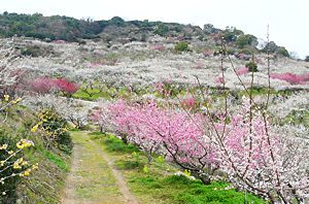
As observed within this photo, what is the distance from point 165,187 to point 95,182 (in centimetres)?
275

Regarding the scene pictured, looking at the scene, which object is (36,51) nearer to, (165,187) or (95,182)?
(95,182)

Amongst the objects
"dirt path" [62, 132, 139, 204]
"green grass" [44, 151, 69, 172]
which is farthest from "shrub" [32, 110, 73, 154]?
"green grass" [44, 151, 69, 172]

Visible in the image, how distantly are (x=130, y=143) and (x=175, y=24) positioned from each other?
110615 mm

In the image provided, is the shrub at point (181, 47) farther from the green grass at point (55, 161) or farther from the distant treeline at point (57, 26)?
the green grass at point (55, 161)

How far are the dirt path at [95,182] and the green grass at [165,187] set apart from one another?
36 centimetres

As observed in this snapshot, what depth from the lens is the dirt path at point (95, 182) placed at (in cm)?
1234

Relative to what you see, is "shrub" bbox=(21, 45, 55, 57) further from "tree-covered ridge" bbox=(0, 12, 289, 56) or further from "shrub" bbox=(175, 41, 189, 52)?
"shrub" bbox=(175, 41, 189, 52)

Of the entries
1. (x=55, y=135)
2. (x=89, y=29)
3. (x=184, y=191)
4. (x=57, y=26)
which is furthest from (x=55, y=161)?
(x=89, y=29)

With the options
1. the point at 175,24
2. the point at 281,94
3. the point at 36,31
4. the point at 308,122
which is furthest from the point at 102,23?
the point at 308,122

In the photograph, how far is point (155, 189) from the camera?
13.2 metres

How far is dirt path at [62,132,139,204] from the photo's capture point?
1234cm

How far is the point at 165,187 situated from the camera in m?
13.3

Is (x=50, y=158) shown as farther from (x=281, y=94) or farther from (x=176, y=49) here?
(x=176, y=49)

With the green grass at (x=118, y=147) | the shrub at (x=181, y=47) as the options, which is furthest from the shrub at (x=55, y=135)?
the shrub at (x=181, y=47)
